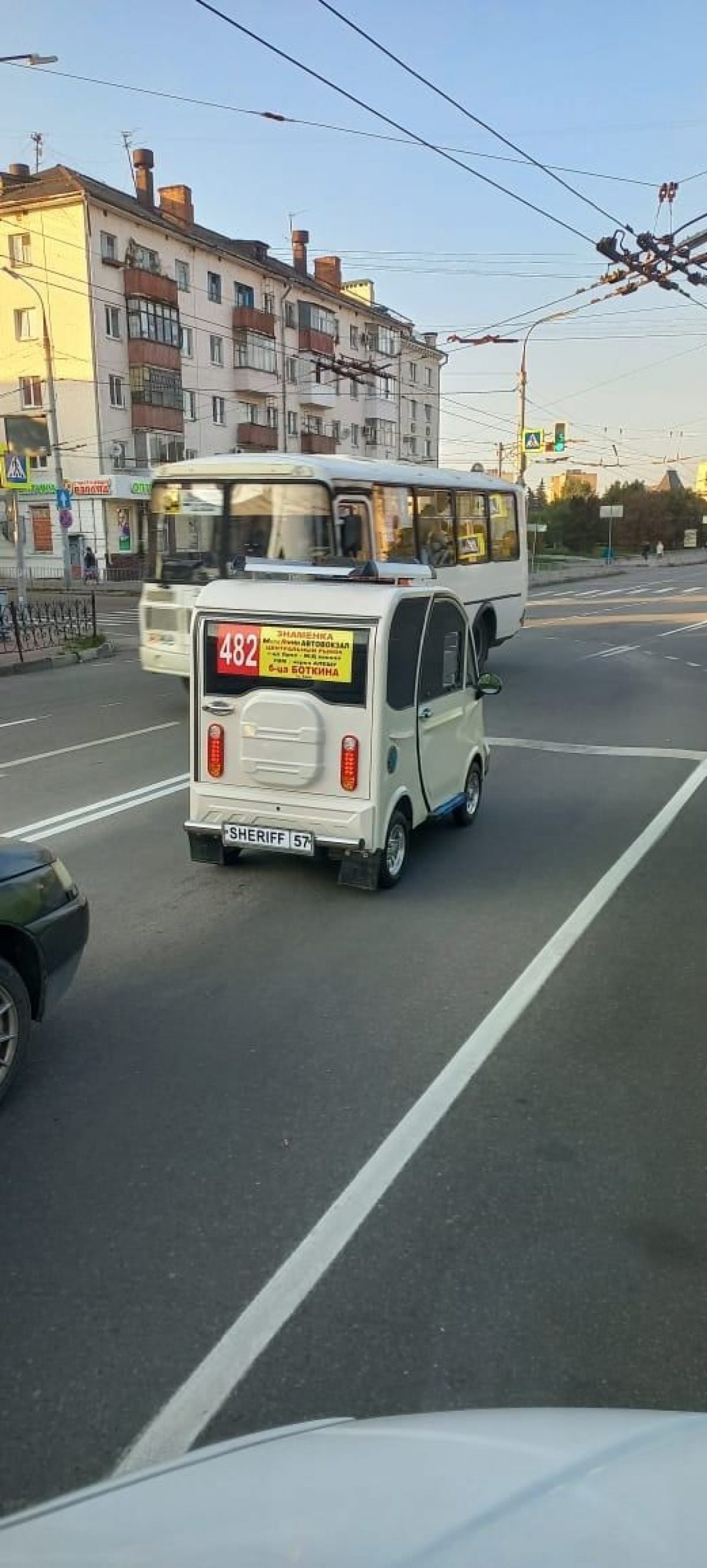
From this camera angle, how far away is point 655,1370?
8.94ft

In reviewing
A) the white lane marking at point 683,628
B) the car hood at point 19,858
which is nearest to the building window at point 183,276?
the white lane marking at point 683,628

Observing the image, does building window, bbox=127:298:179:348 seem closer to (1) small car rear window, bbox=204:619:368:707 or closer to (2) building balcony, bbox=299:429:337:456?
(2) building balcony, bbox=299:429:337:456

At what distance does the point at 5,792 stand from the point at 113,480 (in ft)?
115

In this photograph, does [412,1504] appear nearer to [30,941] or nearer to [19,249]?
[30,941]

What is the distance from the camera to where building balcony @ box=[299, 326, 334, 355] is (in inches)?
2133

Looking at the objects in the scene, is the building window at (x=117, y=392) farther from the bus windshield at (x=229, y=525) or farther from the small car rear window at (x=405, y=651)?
the small car rear window at (x=405, y=651)

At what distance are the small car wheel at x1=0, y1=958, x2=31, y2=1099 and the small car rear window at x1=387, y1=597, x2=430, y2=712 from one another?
2.96 m

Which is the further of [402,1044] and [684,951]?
[684,951]

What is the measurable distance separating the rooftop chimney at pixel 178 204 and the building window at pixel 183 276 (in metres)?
1.79

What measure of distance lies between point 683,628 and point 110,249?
29.1 m

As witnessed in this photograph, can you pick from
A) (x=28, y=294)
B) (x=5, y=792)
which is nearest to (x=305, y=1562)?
(x=5, y=792)

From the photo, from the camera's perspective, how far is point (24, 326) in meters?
43.1

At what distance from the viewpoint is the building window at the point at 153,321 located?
4269cm

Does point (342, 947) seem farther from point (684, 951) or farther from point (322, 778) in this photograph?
point (684, 951)
